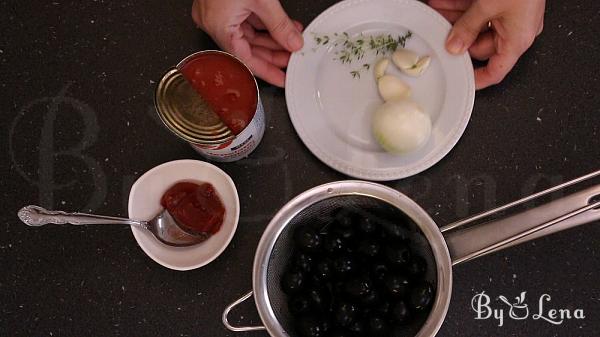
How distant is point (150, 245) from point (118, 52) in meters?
0.39

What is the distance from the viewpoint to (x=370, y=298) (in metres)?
0.83

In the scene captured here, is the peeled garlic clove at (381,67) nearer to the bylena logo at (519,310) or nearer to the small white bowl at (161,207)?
the small white bowl at (161,207)

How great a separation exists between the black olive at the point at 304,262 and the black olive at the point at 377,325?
125 millimetres

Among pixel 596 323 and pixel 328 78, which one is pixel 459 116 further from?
pixel 596 323

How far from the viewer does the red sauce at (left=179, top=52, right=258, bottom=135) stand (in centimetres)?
81

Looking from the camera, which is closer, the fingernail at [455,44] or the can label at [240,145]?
the can label at [240,145]

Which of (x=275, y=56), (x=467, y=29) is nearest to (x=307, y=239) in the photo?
(x=275, y=56)

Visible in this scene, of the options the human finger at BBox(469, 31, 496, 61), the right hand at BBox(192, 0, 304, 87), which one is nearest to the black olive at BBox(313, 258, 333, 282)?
the right hand at BBox(192, 0, 304, 87)

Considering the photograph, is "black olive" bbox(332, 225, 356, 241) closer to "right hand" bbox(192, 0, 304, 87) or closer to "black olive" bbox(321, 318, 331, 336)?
"black olive" bbox(321, 318, 331, 336)

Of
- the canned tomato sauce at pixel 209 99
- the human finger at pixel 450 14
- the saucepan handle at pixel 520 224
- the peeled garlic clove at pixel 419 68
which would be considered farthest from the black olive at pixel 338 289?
the human finger at pixel 450 14

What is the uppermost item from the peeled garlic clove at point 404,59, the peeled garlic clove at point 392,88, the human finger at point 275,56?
the human finger at point 275,56

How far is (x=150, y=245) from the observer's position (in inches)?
35.6

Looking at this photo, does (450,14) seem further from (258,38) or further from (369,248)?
(369,248)

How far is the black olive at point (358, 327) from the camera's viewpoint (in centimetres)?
84
